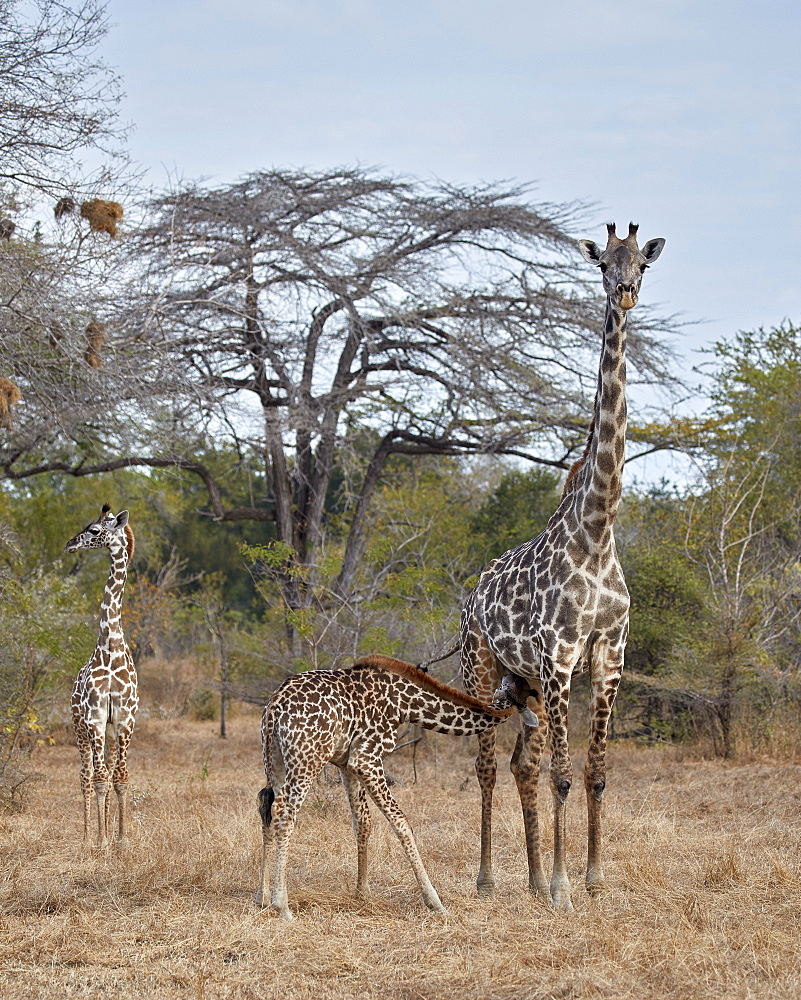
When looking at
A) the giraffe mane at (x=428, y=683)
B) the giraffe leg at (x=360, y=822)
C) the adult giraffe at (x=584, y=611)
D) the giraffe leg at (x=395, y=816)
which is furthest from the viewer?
the giraffe mane at (x=428, y=683)

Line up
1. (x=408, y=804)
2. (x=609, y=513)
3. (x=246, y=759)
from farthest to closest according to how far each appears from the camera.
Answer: (x=246, y=759), (x=408, y=804), (x=609, y=513)

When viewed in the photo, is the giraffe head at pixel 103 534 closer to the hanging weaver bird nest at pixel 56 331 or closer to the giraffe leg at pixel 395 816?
the hanging weaver bird nest at pixel 56 331

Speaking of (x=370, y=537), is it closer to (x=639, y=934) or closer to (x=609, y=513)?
(x=609, y=513)

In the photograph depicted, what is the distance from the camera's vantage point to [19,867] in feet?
24.1

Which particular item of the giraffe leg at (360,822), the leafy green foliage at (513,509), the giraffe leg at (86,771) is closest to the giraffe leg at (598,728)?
the giraffe leg at (360,822)

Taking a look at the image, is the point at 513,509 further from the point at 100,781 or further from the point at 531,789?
the point at 531,789

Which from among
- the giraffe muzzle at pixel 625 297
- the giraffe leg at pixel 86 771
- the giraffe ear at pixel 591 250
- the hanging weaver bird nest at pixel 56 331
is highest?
the hanging weaver bird nest at pixel 56 331

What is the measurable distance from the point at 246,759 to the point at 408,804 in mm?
4488

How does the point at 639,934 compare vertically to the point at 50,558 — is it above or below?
below

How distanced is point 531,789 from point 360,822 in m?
1.08

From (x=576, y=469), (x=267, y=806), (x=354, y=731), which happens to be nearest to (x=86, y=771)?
(x=267, y=806)

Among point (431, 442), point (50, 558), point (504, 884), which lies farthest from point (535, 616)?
point (50, 558)

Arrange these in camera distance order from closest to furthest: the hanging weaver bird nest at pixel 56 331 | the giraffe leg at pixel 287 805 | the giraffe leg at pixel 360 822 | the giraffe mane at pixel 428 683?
the giraffe leg at pixel 287 805
the giraffe leg at pixel 360 822
the giraffe mane at pixel 428 683
the hanging weaver bird nest at pixel 56 331

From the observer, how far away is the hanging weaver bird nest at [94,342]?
11.1 m
